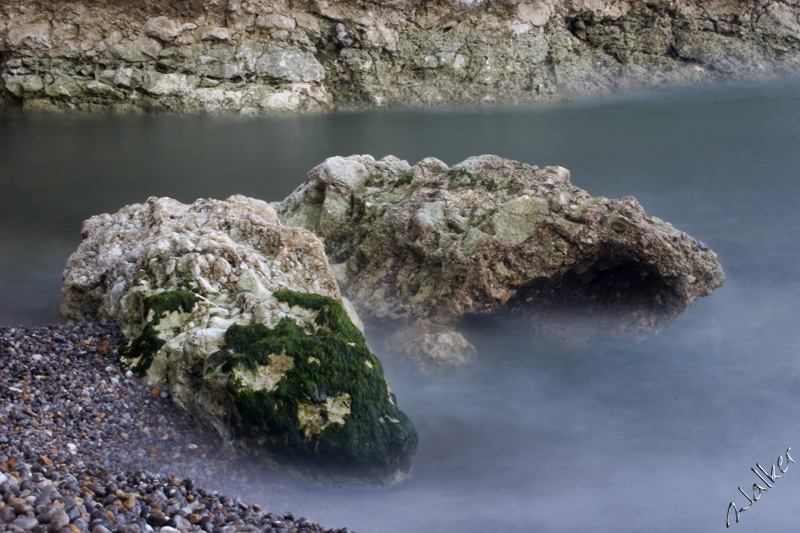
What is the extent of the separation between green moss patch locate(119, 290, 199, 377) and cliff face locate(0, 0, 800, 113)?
11632mm

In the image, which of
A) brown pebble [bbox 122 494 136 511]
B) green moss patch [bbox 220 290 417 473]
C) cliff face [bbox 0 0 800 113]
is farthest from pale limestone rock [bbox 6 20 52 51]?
brown pebble [bbox 122 494 136 511]

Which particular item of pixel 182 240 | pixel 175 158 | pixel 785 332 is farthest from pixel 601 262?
pixel 175 158

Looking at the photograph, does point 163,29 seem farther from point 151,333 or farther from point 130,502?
point 130,502

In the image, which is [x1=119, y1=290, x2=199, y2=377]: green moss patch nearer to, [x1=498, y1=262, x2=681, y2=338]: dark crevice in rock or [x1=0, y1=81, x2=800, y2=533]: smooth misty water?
[x1=0, y1=81, x2=800, y2=533]: smooth misty water

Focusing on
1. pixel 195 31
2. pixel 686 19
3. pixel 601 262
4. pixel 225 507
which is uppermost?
pixel 686 19

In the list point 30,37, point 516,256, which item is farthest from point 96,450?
point 30,37

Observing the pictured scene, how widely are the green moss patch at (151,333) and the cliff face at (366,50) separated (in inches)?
458

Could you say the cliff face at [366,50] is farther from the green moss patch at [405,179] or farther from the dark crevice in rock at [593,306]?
the dark crevice in rock at [593,306]

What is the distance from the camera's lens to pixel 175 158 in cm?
1388

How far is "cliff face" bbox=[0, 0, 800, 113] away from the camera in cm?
1639

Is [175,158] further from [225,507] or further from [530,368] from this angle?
[225,507]

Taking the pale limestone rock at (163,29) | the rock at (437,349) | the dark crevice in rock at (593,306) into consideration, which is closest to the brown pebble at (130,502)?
the rock at (437,349)

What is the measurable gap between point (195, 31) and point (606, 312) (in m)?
12.4

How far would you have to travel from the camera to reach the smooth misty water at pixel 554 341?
5.13 metres
